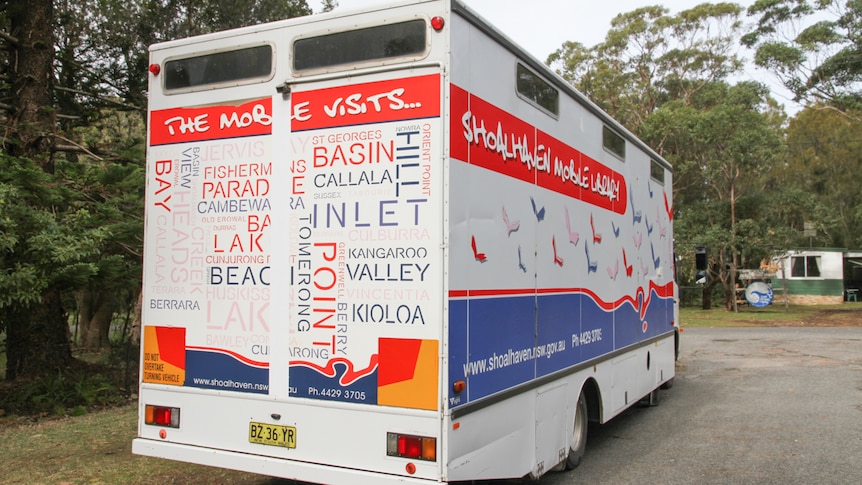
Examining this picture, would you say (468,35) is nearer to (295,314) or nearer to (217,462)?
(295,314)

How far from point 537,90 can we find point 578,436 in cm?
302

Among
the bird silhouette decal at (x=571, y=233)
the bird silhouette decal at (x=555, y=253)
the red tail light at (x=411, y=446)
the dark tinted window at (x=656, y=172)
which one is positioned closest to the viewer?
the red tail light at (x=411, y=446)

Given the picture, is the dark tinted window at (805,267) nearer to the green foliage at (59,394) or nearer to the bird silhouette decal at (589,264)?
the bird silhouette decal at (589,264)

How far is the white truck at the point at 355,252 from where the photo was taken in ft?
13.7

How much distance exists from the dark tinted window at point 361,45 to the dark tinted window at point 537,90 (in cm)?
109

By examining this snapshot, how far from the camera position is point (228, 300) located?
4.78m

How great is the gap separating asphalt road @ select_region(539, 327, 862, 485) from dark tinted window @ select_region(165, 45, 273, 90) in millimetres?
4008

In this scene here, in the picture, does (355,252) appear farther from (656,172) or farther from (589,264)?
(656,172)

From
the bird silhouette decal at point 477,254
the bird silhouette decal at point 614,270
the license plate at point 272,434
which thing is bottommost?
the license plate at point 272,434

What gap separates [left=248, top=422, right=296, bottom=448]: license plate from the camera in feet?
14.7

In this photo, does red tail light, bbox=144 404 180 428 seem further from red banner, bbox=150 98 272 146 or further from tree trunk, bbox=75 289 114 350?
tree trunk, bbox=75 289 114 350

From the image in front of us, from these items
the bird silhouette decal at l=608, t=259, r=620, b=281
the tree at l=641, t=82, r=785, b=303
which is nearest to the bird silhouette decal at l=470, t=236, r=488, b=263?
the bird silhouette decal at l=608, t=259, r=620, b=281

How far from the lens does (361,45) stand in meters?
4.40

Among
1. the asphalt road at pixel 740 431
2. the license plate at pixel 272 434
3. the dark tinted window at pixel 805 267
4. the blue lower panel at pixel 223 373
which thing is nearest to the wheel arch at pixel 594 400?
the asphalt road at pixel 740 431
